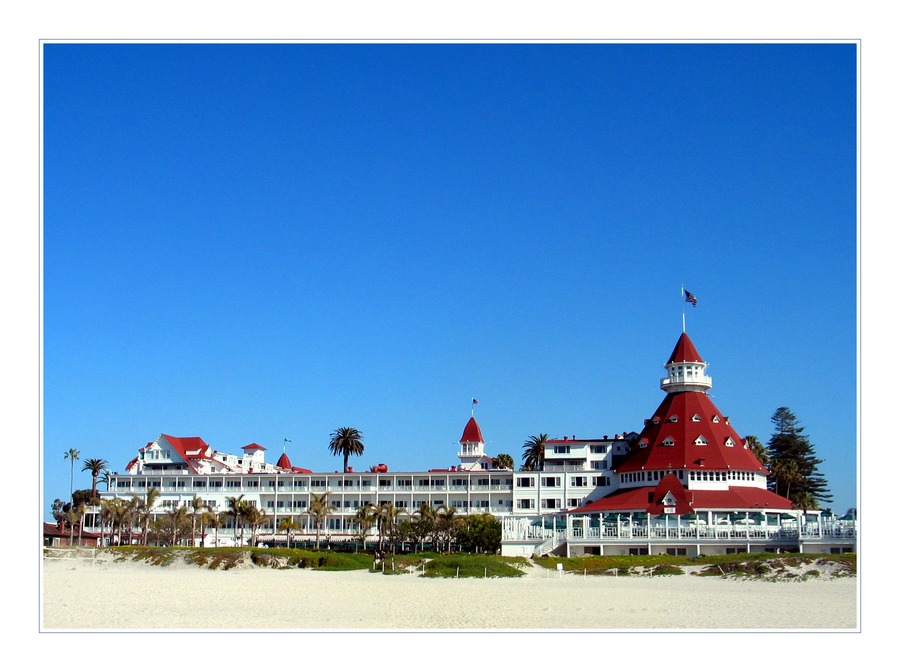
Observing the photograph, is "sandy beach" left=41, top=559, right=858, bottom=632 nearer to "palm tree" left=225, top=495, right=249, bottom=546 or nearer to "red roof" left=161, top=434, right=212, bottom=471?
"palm tree" left=225, top=495, right=249, bottom=546

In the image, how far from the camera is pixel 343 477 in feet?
292

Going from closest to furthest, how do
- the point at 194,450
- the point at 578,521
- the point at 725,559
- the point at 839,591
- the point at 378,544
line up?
Result: the point at 839,591
the point at 725,559
the point at 578,521
the point at 378,544
the point at 194,450

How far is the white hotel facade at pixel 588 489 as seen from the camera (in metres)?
60.8

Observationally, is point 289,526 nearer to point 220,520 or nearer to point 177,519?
point 220,520

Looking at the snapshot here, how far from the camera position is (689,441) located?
72.4 meters

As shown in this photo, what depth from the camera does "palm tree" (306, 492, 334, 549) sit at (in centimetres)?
8019

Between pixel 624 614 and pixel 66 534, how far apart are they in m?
73.0

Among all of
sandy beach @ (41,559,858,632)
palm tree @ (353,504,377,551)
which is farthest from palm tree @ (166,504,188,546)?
sandy beach @ (41,559,858,632)

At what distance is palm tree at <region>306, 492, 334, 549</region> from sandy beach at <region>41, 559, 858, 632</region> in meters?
29.8

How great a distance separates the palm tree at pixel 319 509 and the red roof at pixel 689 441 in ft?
77.3

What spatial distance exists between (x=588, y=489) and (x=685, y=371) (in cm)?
1229
